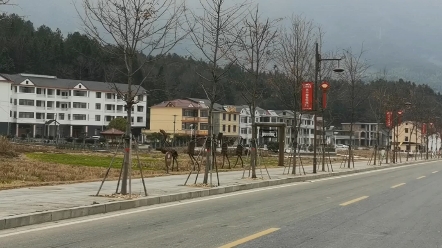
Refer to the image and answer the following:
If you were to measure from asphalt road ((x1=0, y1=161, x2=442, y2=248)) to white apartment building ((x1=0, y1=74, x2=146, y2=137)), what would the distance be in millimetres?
90607

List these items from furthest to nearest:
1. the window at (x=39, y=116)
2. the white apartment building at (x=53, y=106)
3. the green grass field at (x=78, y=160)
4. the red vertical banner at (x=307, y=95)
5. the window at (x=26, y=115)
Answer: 1. the window at (x=39, y=116)
2. the window at (x=26, y=115)
3. the white apartment building at (x=53, y=106)
4. the green grass field at (x=78, y=160)
5. the red vertical banner at (x=307, y=95)

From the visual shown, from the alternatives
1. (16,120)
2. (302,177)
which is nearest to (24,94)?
(16,120)

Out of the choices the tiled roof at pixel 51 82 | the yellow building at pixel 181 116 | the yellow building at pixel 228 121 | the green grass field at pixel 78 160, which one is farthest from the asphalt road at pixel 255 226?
the yellow building at pixel 228 121

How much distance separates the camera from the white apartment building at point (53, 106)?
102 metres

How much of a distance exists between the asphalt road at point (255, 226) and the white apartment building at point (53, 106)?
90.6m

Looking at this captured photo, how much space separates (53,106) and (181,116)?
2430 centimetres

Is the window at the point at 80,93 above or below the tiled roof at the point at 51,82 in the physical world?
below

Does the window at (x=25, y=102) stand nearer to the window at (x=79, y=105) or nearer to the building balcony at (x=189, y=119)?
the window at (x=79, y=105)

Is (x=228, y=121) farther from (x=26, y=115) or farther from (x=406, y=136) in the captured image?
(x=406, y=136)

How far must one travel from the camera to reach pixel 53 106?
4279 inches

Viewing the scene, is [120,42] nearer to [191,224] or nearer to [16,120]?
[191,224]

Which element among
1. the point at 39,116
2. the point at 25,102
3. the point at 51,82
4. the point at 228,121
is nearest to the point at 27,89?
the point at 25,102

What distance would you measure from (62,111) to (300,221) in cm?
10259

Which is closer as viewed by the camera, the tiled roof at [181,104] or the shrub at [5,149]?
the shrub at [5,149]
